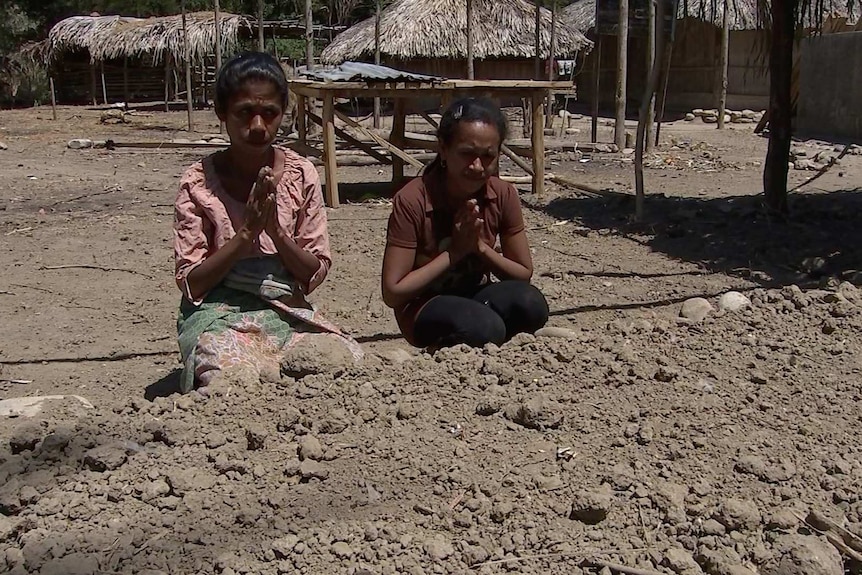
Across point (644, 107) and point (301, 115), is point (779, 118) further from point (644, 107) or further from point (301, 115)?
point (301, 115)

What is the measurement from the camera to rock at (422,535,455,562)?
6.30 ft

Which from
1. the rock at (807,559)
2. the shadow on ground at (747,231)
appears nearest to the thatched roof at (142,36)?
the shadow on ground at (747,231)

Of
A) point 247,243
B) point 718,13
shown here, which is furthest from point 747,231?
point 718,13

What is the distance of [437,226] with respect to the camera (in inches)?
123

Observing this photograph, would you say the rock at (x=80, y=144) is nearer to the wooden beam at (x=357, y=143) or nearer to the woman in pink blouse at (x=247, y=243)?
the wooden beam at (x=357, y=143)

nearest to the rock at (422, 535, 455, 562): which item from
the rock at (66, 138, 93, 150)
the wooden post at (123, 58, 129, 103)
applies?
the rock at (66, 138, 93, 150)

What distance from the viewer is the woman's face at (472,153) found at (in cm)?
291

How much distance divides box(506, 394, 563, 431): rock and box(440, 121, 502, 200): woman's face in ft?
2.75

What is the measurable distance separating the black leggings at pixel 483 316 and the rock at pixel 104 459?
1134mm

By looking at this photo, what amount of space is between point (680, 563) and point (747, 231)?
5254 mm

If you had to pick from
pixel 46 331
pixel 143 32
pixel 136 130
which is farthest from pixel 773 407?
pixel 143 32

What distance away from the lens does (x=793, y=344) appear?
3051 mm

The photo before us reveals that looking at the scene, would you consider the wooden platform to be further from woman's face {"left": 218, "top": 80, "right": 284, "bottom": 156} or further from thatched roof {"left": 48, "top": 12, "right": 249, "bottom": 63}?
thatched roof {"left": 48, "top": 12, "right": 249, "bottom": 63}

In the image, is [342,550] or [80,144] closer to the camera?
[342,550]
